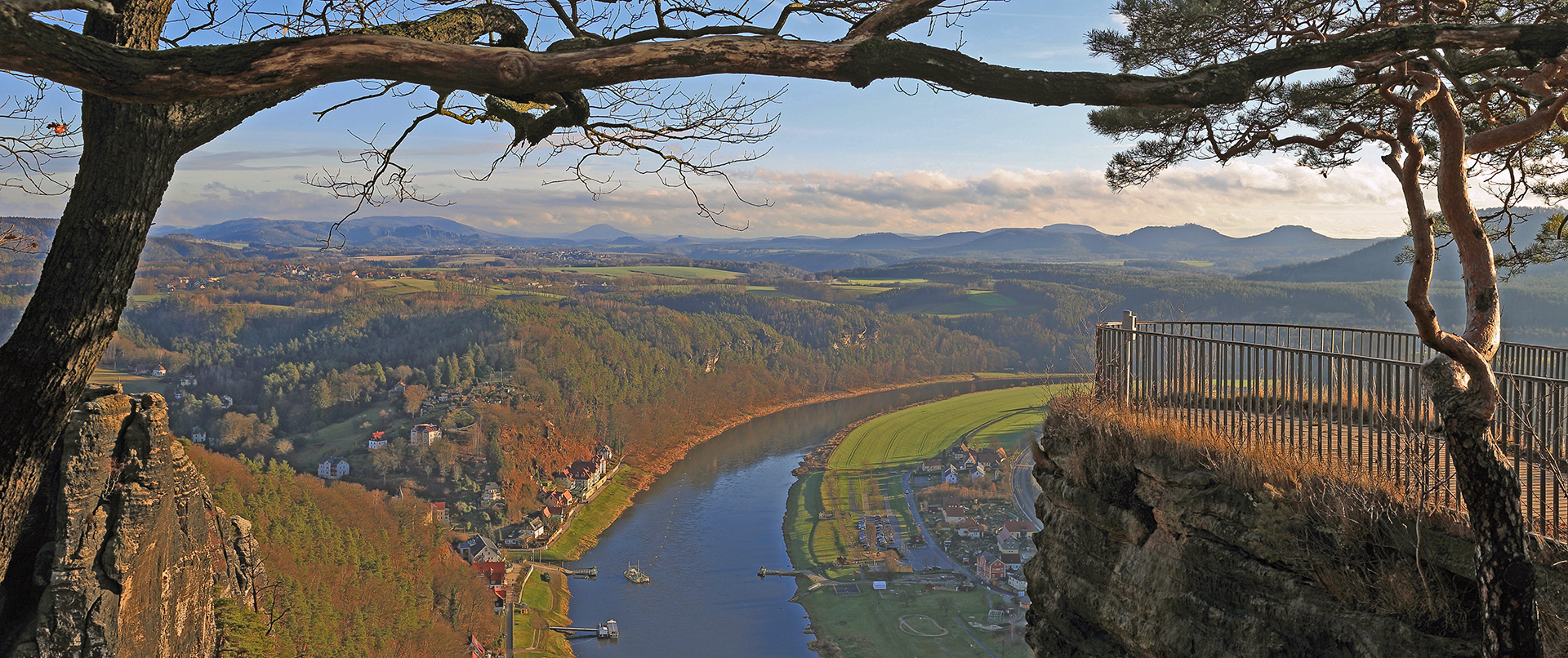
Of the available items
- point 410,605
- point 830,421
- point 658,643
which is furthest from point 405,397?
point 658,643

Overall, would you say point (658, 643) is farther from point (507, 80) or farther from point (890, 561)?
point (507, 80)

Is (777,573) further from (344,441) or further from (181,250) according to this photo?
(181,250)

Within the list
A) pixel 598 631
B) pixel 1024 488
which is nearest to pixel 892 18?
pixel 598 631

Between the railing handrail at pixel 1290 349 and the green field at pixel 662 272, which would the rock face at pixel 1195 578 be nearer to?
the railing handrail at pixel 1290 349

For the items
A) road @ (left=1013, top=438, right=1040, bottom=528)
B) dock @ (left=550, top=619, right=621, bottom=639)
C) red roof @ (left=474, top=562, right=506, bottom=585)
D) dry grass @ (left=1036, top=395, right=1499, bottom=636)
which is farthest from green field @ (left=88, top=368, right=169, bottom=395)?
dry grass @ (left=1036, top=395, right=1499, bottom=636)

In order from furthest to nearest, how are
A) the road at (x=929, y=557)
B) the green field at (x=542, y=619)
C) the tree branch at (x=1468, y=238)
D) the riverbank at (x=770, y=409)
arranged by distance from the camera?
1. the riverbank at (x=770, y=409)
2. the road at (x=929, y=557)
3. the green field at (x=542, y=619)
4. the tree branch at (x=1468, y=238)

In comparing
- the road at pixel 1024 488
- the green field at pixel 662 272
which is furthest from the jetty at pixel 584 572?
the green field at pixel 662 272
